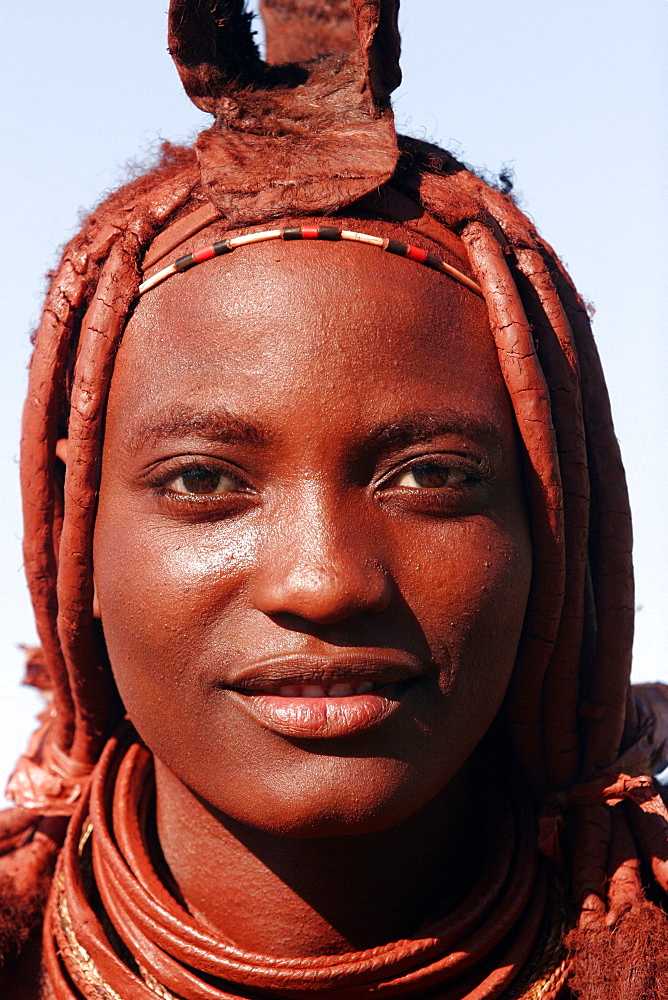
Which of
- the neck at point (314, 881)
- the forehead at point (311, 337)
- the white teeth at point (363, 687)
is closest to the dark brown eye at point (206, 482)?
the forehead at point (311, 337)

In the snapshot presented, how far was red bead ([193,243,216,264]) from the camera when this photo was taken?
3393 mm

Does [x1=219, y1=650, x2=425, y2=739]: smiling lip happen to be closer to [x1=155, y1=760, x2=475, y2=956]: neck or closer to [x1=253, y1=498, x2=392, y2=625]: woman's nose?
[x1=253, y1=498, x2=392, y2=625]: woman's nose

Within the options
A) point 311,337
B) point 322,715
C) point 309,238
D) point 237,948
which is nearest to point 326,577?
point 322,715

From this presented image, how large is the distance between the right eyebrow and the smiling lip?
56 cm

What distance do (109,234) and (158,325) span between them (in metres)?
0.43

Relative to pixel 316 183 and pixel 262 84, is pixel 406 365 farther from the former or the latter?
pixel 262 84

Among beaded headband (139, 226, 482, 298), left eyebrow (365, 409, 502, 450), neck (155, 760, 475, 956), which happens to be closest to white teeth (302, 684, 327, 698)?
neck (155, 760, 475, 956)

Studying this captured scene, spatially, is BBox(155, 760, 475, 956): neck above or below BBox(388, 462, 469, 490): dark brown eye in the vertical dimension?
below

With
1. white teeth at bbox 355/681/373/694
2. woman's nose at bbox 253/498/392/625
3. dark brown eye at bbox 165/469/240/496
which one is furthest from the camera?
dark brown eye at bbox 165/469/240/496

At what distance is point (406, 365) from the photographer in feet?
10.7

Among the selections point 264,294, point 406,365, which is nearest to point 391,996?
point 406,365

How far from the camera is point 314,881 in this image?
11.4ft

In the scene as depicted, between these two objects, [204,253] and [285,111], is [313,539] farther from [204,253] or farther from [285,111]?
[285,111]

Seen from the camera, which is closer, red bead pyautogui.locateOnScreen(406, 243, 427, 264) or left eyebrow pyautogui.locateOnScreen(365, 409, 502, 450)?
left eyebrow pyautogui.locateOnScreen(365, 409, 502, 450)
